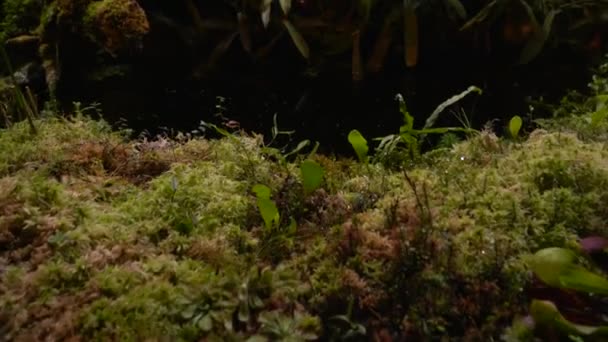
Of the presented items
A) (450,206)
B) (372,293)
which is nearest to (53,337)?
A: (372,293)

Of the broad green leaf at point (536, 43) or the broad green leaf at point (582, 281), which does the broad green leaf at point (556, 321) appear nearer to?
the broad green leaf at point (582, 281)

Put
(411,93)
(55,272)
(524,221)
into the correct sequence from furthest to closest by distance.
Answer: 1. (411,93)
2. (524,221)
3. (55,272)

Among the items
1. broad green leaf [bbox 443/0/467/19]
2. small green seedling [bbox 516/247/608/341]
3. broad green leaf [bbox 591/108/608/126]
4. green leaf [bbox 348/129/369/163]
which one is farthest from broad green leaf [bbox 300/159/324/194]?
broad green leaf [bbox 443/0/467/19]

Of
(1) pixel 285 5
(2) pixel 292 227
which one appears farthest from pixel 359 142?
(1) pixel 285 5

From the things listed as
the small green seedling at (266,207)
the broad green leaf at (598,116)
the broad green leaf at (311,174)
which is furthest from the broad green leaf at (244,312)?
the broad green leaf at (598,116)

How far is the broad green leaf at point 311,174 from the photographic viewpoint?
1844mm

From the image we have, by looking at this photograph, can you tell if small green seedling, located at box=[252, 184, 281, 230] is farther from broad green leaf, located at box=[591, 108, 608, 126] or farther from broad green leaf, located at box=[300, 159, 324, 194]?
broad green leaf, located at box=[591, 108, 608, 126]

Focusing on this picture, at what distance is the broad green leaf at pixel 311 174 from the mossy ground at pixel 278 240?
0.06m

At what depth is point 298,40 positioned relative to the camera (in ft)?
9.87

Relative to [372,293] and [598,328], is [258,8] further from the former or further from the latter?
[598,328]

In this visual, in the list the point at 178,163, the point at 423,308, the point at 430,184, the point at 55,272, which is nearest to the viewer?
the point at 423,308

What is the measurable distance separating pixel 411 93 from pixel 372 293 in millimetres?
1763

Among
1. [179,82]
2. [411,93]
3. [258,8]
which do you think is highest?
[258,8]

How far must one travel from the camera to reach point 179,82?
10.5ft
